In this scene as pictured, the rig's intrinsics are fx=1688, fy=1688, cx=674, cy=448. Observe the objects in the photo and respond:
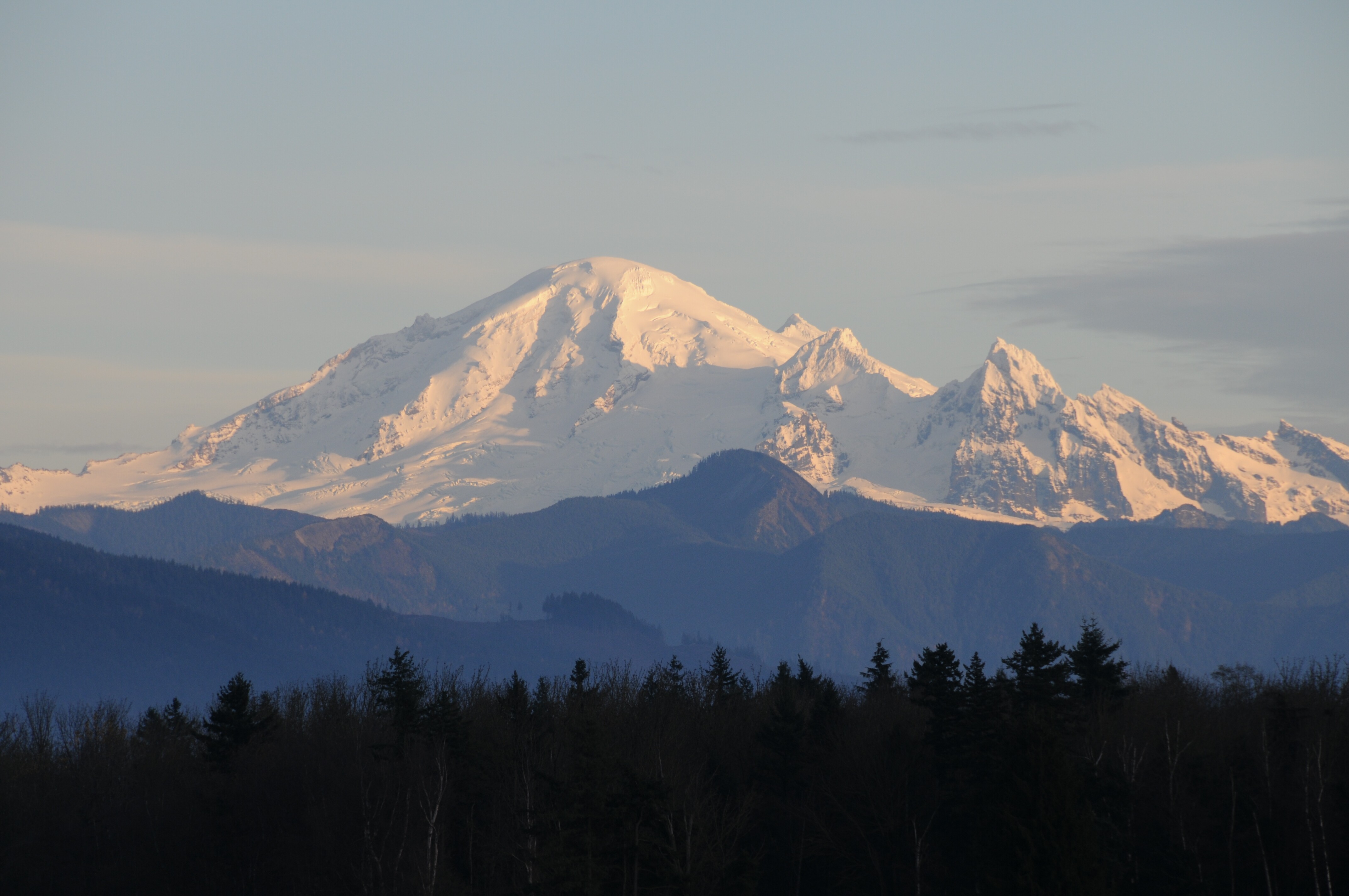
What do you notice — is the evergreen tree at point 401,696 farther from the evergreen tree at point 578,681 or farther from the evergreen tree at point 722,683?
the evergreen tree at point 722,683

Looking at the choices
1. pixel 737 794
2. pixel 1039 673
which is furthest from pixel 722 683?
pixel 1039 673

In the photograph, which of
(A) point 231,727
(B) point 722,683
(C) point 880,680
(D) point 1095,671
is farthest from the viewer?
(B) point 722,683

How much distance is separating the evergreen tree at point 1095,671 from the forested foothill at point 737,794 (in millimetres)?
158

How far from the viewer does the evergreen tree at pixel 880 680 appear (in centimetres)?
11188

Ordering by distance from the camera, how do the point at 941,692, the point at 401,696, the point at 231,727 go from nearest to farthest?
the point at 941,692 → the point at 401,696 → the point at 231,727

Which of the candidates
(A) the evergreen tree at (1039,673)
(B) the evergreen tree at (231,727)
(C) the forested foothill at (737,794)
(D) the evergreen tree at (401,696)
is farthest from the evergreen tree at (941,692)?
(B) the evergreen tree at (231,727)

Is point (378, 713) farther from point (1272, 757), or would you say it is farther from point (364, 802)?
point (1272, 757)

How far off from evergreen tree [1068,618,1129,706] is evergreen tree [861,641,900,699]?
772 inches

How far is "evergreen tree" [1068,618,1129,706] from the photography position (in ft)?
292

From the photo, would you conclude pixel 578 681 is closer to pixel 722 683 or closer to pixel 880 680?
pixel 722 683

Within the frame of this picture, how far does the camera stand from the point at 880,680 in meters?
114

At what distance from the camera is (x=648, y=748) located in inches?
3516

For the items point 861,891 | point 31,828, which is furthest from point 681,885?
point 31,828

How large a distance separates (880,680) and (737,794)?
24261 millimetres
